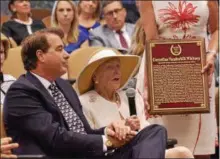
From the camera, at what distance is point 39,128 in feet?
9.02

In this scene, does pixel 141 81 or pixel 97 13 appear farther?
pixel 97 13

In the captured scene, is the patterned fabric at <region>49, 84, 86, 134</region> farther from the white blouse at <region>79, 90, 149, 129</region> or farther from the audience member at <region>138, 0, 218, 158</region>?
the audience member at <region>138, 0, 218, 158</region>

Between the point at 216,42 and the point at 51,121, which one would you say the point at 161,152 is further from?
the point at 216,42

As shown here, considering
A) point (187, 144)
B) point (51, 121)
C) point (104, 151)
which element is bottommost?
point (187, 144)

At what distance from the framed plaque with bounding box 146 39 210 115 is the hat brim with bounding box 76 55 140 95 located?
12cm

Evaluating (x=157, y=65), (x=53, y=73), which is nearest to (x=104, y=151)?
(x=53, y=73)

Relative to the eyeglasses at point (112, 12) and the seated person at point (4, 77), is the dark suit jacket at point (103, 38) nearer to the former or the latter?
the eyeglasses at point (112, 12)

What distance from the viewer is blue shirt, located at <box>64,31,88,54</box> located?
18.5ft

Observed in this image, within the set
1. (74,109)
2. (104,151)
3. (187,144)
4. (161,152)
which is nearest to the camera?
(161,152)

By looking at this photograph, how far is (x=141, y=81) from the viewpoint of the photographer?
12.2ft

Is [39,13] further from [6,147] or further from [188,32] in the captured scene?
[6,147]

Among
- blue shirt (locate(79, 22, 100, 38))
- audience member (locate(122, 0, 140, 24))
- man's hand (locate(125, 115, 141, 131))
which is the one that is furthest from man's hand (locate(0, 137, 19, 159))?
audience member (locate(122, 0, 140, 24))

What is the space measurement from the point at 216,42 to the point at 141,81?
1.65ft

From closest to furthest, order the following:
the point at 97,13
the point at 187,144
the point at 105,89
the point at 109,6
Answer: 1. the point at 105,89
2. the point at 187,144
3. the point at 109,6
4. the point at 97,13
